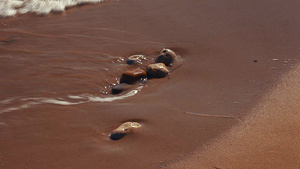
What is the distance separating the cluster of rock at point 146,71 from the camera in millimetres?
3959

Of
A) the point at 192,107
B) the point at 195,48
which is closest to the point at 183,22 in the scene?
the point at 195,48

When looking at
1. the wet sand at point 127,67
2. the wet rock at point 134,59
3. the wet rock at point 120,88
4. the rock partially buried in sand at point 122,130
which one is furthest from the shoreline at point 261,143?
the wet rock at point 134,59

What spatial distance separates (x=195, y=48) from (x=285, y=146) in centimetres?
197

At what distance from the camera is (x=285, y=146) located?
2986mm

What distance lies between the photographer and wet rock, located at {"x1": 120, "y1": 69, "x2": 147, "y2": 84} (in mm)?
3994

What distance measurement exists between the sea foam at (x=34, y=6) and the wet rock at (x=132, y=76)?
2.34 meters

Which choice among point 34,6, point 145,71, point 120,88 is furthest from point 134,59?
point 34,6

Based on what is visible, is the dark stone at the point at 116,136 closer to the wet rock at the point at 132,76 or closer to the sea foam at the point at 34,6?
the wet rock at the point at 132,76

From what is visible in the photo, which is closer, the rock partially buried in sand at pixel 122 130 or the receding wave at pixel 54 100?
the rock partially buried in sand at pixel 122 130

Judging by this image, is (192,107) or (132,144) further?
(192,107)

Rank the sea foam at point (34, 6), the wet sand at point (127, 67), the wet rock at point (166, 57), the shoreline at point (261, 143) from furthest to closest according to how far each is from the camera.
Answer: the sea foam at point (34, 6), the wet rock at point (166, 57), the wet sand at point (127, 67), the shoreline at point (261, 143)

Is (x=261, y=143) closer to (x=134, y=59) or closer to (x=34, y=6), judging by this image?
(x=134, y=59)

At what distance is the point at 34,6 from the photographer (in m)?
5.98

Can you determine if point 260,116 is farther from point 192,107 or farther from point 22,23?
point 22,23
